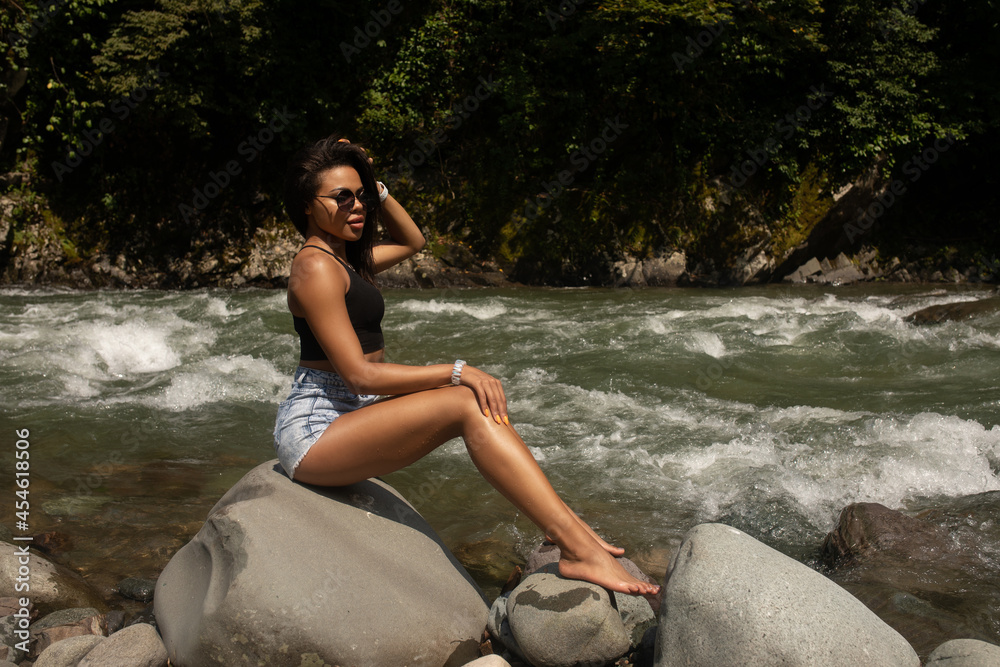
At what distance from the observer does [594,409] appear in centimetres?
595

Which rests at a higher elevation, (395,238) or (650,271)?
(395,238)

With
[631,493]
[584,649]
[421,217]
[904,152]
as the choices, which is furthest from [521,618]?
[904,152]

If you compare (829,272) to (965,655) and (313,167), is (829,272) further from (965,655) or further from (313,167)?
(313,167)

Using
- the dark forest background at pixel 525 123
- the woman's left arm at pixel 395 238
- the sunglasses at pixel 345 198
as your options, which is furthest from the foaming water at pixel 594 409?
the dark forest background at pixel 525 123

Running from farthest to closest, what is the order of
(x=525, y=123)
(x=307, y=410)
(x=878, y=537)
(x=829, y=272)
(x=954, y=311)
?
1. (x=829, y=272)
2. (x=525, y=123)
3. (x=954, y=311)
4. (x=878, y=537)
5. (x=307, y=410)

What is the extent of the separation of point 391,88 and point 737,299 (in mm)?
8028

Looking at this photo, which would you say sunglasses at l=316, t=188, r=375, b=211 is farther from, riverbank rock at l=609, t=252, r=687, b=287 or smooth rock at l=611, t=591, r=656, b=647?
riverbank rock at l=609, t=252, r=687, b=287

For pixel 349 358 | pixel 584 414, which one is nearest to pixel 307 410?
pixel 349 358

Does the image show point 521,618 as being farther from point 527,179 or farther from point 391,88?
point 391,88

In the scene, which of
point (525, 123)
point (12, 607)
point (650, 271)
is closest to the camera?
point (12, 607)

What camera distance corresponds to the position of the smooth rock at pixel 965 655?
2273 millimetres

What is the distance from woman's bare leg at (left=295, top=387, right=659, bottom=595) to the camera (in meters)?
2.71

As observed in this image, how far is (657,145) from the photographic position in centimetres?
1424

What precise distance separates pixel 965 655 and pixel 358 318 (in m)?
2.43
